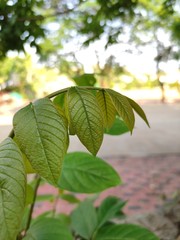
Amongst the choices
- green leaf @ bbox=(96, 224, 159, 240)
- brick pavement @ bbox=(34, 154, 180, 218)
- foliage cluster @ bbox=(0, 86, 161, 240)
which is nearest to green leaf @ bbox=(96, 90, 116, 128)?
foliage cluster @ bbox=(0, 86, 161, 240)

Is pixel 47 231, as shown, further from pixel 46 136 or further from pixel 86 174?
pixel 46 136

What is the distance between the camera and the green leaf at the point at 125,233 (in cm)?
70

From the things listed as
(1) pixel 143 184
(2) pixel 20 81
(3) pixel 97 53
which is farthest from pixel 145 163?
(2) pixel 20 81

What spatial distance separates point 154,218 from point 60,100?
110 cm

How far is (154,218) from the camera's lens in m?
1.43

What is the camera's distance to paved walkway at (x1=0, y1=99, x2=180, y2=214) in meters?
2.97

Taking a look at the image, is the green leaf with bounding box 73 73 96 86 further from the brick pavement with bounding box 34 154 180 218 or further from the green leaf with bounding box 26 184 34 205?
the brick pavement with bounding box 34 154 180 218

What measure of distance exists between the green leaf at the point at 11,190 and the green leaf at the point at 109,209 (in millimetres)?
588

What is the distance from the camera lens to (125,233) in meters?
0.73

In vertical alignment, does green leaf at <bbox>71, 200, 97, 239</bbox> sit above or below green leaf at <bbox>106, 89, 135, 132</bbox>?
below

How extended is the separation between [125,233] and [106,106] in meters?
0.43

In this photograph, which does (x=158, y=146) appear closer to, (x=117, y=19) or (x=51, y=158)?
(x=117, y=19)

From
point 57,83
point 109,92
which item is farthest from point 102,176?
point 57,83

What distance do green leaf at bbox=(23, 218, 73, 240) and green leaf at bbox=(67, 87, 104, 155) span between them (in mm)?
304
